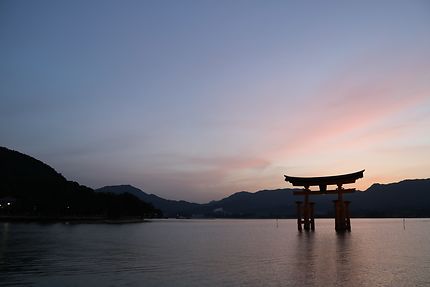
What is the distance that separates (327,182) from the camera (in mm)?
56688

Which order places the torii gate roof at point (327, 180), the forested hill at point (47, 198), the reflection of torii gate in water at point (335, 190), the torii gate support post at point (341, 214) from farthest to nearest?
the forested hill at point (47, 198) < the torii gate support post at point (341, 214) < the reflection of torii gate in water at point (335, 190) < the torii gate roof at point (327, 180)

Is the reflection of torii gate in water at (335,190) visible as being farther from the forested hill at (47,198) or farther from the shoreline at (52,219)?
the forested hill at (47,198)

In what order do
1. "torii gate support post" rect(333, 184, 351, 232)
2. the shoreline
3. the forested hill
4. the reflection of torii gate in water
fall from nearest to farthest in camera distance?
1. the reflection of torii gate in water
2. "torii gate support post" rect(333, 184, 351, 232)
3. the shoreline
4. the forested hill

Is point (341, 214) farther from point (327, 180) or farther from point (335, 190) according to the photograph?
point (327, 180)

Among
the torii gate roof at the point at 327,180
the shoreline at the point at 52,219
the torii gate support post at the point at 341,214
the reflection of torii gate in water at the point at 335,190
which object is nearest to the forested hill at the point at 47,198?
the shoreline at the point at 52,219

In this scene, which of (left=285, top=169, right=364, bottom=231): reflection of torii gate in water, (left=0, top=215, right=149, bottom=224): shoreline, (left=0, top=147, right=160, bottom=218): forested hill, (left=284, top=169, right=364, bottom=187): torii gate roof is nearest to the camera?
(left=284, top=169, right=364, bottom=187): torii gate roof

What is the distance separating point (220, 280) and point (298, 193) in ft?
147

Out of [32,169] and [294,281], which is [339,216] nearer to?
[294,281]

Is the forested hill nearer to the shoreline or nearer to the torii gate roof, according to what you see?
the shoreline

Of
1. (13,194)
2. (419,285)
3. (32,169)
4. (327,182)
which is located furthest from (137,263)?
(32,169)

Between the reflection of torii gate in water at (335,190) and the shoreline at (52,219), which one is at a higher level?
the reflection of torii gate in water at (335,190)

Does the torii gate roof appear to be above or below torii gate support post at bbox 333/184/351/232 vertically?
above

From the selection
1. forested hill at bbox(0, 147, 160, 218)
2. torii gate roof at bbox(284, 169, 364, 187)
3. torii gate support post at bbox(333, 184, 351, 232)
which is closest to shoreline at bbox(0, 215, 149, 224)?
forested hill at bbox(0, 147, 160, 218)

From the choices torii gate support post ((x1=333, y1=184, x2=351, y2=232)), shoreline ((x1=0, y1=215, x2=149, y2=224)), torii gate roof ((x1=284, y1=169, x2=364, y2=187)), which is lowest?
shoreline ((x1=0, y1=215, x2=149, y2=224))
